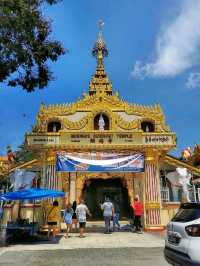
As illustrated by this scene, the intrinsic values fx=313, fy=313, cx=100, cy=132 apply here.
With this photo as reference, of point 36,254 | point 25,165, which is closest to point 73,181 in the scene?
point 25,165

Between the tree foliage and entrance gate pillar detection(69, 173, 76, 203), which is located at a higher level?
the tree foliage

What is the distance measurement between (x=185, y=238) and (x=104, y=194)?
15.4 m

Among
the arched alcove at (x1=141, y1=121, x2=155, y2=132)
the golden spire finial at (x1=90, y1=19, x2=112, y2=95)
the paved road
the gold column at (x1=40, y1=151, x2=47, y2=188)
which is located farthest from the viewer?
the golden spire finial at (x1=90, y1=19, x2=112, y2=95)

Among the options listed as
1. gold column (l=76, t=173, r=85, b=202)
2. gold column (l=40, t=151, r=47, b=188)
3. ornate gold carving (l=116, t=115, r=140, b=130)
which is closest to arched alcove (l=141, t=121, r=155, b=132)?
ornate gold carving (l=116, t=115, r=140, b=130)

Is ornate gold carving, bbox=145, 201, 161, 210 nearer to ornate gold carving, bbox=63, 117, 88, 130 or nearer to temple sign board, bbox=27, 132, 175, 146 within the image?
temple sign board, bbox=27, 132, 175, 146

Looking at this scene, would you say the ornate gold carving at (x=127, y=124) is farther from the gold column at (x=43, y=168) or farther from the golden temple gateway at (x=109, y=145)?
the gold column at (x=43, y=168)

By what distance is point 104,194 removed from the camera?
2017 centimetres

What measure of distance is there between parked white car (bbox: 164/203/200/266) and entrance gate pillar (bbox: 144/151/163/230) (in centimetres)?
1016

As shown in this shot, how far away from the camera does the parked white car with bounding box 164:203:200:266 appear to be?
4.71 metres

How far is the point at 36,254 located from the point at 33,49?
251 inches

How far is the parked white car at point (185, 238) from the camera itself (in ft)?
15.4

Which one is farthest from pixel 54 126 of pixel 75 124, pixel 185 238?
pixel 185 238

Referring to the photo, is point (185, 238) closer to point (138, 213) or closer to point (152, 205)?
point (138, 213)

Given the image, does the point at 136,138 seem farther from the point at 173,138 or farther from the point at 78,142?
the point at 78,142
